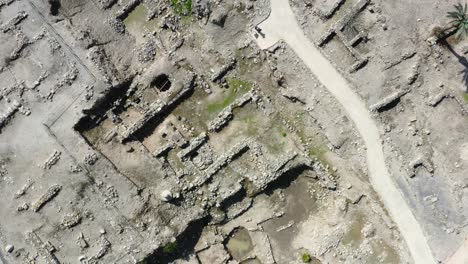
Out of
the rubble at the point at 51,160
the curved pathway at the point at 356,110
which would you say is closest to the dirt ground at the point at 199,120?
the rubble at the point at 51,160

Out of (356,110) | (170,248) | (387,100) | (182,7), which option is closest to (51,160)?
(170,248)

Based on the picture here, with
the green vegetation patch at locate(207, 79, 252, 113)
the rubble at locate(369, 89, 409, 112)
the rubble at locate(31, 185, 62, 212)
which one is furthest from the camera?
the green vegetation patch at locate(207, 79, 252, 113)

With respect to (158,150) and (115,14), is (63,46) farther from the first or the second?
(158,150)

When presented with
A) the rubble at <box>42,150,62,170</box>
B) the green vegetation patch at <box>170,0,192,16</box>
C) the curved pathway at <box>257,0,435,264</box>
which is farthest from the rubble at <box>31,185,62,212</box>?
the curved pathway at <box>257,0,435,264</box>

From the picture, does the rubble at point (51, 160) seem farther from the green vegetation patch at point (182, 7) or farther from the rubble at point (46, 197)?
the green vegetation patch at point (182, 7)

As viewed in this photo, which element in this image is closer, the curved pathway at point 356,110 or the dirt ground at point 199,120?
the dirt ground at point 199,120

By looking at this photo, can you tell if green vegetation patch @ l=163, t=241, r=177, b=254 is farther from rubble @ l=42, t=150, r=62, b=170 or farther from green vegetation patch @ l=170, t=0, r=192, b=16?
green vegetation patch @ l=170, t=0, r=192, b=16
